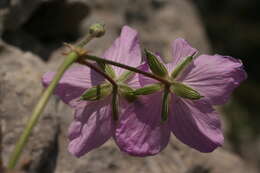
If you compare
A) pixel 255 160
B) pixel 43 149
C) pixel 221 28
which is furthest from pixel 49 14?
pixel 221 28

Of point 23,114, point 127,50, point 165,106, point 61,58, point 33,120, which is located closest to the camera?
point 33,120

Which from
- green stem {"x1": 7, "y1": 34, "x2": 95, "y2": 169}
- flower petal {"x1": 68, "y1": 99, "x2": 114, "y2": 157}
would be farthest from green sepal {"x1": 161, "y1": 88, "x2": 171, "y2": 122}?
green stem {"x1": 7, "y1": 34, "x2": 95, "y2": 169}

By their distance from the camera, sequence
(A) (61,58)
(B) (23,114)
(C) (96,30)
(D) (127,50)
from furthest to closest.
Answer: (A) (61,58) → (B) (23,114) → (D) (127,50) → (C) (96,30)

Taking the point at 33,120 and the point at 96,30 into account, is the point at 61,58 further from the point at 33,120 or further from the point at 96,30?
the point at 33,120

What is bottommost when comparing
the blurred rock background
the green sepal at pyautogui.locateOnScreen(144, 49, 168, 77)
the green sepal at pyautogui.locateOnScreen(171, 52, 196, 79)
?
the blurred rock background

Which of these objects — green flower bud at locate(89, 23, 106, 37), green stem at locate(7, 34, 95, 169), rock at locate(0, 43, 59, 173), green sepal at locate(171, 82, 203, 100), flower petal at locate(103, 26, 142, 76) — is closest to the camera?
green stem at locate(7, 34, 95, 169)

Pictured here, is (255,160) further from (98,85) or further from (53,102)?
(98,85)

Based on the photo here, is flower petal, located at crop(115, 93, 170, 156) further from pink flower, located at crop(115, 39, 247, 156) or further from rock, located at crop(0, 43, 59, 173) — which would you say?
rock, located at crop(0, 43, 59, 173)

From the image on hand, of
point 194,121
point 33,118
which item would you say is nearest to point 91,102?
point 194,121
